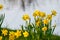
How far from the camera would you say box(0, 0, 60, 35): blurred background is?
4992 millimetres

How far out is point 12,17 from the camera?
17.5ft

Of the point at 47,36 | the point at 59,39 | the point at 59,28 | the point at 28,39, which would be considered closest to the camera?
the point at 28,39

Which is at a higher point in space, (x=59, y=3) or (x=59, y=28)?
(x=59, y=3)

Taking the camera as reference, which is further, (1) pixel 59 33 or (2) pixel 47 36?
(1) pixel 59 33

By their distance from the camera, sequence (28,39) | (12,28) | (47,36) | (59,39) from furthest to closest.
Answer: (12,28), (59,39), (47,36), (28,39)

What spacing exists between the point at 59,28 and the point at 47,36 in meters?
0.78

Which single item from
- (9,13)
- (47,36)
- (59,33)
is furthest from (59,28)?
(9,13)

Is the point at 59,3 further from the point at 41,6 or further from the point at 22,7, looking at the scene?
the point at 22,7

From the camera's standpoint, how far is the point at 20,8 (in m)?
5.30

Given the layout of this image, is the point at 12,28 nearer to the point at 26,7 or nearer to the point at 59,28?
the point at 26,7

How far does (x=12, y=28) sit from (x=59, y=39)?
1095 mm

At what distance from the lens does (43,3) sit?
511 centimetres

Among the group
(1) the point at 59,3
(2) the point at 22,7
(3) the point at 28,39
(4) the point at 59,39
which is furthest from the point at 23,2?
(3) the point at 28,39

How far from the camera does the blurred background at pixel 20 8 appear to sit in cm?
499
